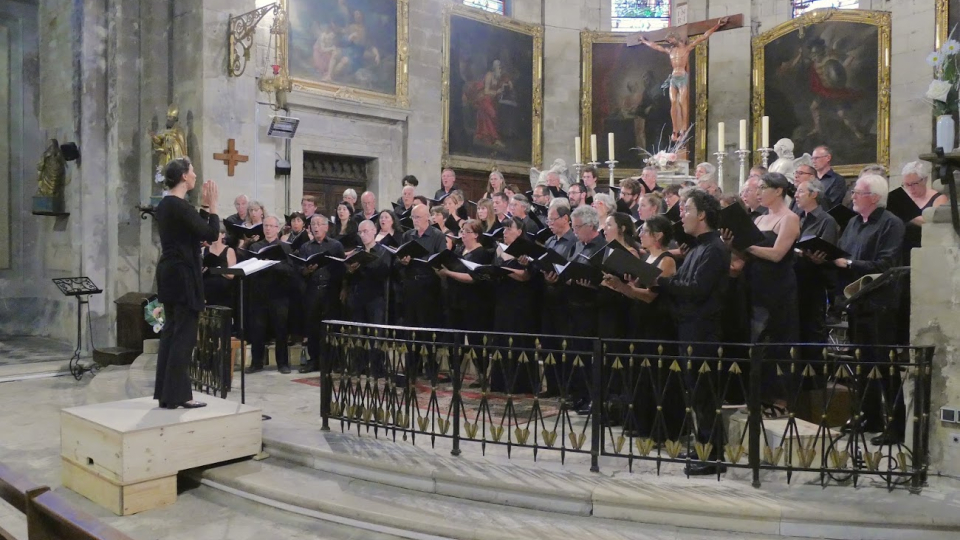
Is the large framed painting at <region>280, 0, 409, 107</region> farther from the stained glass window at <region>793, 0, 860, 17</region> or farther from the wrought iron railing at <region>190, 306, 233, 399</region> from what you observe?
the stained glass window at <region>793, 0, 860, 17</region>

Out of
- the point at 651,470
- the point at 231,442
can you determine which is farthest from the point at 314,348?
the point at 651,470

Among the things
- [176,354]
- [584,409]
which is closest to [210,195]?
[176,354]

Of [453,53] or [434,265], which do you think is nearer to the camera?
[434,265]

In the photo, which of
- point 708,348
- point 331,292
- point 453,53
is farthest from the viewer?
point 453,53

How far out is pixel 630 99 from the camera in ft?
51.8

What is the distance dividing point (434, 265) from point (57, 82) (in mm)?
8385

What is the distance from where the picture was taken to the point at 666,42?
48.2 feet

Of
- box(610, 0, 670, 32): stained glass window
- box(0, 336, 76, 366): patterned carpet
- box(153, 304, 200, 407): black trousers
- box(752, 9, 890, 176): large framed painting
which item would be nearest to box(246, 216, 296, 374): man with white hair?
box(153, 304, 200, 407): black trousers

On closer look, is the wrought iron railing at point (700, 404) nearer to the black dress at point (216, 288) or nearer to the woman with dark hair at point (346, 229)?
the woman with dark hair at point (346, 229)

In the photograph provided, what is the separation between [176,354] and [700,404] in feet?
10.8

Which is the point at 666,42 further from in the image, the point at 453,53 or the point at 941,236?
the point at 941,236

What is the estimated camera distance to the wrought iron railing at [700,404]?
13.3 feet

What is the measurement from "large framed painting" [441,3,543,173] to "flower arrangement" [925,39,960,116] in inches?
403

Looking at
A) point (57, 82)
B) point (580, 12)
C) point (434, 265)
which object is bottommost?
point (434, 265)
